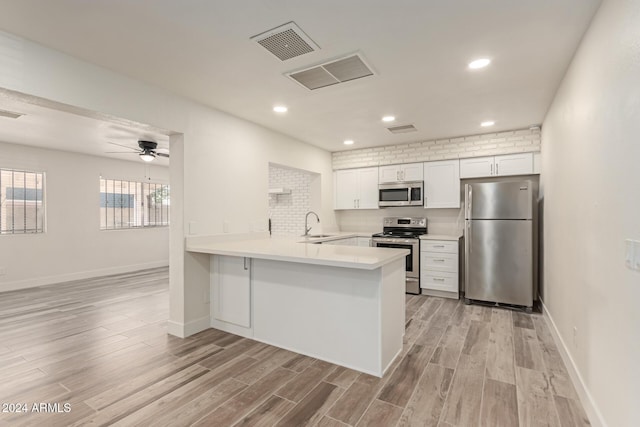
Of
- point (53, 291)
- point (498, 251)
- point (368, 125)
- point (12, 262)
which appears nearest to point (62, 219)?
point (12, 262)

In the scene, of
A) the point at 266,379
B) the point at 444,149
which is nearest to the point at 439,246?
the point at 444,149

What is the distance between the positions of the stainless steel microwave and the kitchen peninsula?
2541mm

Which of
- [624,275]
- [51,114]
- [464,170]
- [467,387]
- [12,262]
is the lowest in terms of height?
[467,387]

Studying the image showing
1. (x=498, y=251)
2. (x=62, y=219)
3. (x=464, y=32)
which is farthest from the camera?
(x=62, y=219)

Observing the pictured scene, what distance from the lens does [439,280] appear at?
4680 mm

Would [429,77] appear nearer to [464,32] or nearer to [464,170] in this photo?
[464,32]

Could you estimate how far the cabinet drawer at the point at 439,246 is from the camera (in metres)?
4.61

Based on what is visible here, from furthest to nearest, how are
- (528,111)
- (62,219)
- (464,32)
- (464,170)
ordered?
(62,219) → (464,170) → (528,111) → (464,32)

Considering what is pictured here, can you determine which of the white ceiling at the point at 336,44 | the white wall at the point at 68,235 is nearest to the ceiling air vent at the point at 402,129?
the white ceiling at the point at 336,44

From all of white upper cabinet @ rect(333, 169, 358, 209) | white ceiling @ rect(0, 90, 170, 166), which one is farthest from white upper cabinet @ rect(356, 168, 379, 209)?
white ceiling @ rect(0, 90, 170, 166)

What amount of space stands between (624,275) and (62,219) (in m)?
7.55

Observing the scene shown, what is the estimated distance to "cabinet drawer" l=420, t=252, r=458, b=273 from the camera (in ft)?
15.1

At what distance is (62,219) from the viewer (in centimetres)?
569

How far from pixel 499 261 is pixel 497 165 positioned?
1.47m
